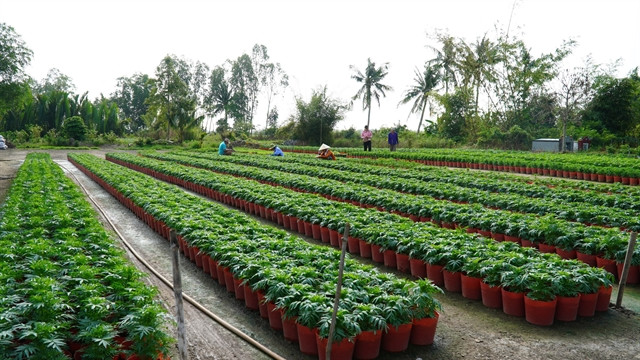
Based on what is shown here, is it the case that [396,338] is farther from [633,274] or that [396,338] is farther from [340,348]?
[633,274]

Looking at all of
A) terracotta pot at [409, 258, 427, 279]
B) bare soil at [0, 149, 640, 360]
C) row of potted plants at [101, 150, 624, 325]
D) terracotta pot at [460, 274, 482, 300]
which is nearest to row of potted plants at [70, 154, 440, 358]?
bare soil at [0, 149, 640, 360]

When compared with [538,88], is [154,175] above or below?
below

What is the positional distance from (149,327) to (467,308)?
13.3ft

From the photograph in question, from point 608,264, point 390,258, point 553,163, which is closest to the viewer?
point 608,264

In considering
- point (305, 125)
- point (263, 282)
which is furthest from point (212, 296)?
point (305, 125)

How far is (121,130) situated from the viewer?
59.8m

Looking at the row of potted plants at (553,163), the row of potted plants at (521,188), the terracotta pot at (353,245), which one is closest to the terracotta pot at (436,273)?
the terracotta pot at (353,245)

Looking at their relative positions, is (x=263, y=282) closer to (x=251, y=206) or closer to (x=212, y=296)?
(x=212, y=296)

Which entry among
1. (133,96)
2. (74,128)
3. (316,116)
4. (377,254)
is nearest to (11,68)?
(74,128)

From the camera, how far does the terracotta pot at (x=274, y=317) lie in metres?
5.33

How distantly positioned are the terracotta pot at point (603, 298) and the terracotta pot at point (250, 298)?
439 centimetres

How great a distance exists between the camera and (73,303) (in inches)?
178

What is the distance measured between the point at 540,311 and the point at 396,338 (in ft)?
6.58

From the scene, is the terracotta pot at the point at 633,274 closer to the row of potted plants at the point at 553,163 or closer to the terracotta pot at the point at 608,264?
the terracotta pot at the point at 608,264
